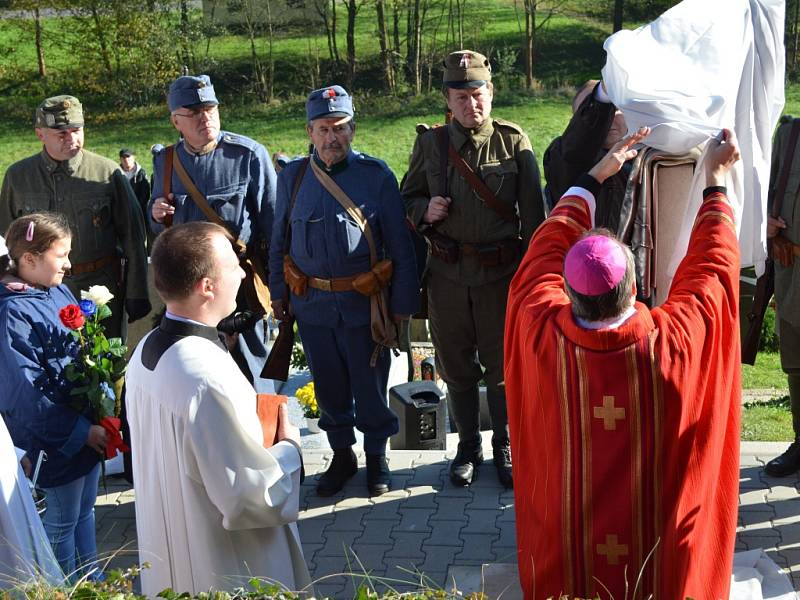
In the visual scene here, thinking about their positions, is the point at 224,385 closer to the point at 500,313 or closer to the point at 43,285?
the point at 43,285

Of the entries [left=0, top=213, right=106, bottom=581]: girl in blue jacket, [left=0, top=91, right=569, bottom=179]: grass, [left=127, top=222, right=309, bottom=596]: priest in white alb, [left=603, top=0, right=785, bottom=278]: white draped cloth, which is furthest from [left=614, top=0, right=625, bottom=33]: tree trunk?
[left=127, top=222, right=309, bottom=596]: priest in white alb

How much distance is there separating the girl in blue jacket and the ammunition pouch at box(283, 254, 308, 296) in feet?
4.63

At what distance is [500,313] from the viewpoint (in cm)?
566

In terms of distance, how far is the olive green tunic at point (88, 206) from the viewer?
6.18m

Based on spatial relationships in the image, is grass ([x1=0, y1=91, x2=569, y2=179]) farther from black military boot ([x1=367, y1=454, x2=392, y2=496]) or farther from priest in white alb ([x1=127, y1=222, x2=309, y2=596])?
priest in white alb ([x1=127, y1=222, x2=309, y2=596])

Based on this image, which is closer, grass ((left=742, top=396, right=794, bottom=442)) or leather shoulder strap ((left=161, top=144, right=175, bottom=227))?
leather shoulder strap ((left=161, top=144, right=175, bottom=227))

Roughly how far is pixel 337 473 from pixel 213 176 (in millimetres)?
1843

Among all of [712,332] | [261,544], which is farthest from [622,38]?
[261,544]

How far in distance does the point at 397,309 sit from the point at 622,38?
2.09m

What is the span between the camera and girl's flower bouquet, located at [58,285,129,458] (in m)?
4.37

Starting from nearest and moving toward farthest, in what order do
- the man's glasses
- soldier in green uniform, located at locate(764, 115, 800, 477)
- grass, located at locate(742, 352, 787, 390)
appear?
soldier in green uniform, located at locate(764, 115, 800, 477)
the man's glasses
grass, located at locate(742, 352, 787, 390)

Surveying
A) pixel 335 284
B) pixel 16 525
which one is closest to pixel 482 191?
Answer: pixel 335 284

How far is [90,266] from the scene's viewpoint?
6.21 m

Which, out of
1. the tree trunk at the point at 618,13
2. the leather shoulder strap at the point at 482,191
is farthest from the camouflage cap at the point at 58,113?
the tree trunk at the point at 618,13
